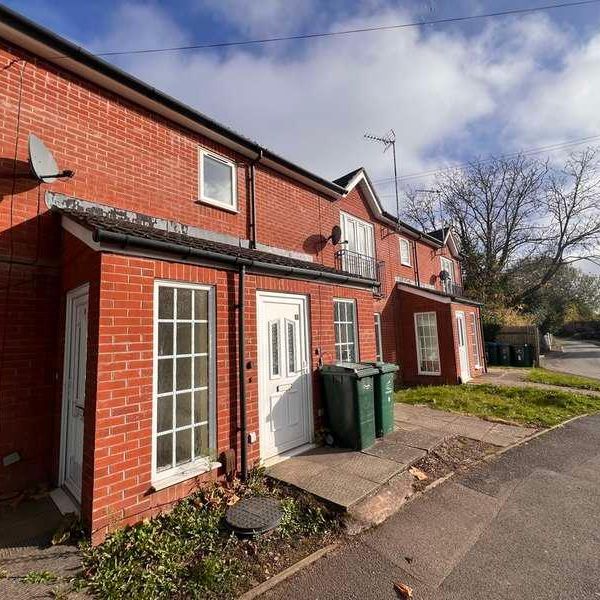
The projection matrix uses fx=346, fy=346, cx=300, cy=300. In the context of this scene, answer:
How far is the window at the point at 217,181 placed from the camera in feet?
24.1

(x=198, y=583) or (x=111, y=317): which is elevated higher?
(x=111, y=317)

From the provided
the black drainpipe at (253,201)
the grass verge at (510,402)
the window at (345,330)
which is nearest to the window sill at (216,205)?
the black drainpipe at (253,201)

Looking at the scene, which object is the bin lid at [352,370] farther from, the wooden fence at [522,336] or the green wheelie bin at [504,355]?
the wooden fence at [522,336]

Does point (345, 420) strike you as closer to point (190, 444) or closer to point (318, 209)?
point (190, 444)

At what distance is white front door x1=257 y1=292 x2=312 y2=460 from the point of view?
5.45 m

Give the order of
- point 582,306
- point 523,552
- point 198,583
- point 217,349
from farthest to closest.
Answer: point 582,306
point 217,349
point 523,552
point 198,583

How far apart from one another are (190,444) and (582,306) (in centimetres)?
6269

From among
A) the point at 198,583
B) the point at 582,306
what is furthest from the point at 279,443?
the point at 582,306

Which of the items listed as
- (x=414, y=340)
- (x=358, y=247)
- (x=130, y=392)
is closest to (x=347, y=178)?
(x=358, y=247)

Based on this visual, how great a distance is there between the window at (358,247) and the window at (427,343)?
9.18 ft

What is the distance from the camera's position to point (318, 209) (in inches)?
406

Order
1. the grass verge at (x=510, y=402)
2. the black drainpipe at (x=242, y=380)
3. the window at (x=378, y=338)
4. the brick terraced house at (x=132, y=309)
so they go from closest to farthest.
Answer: the brick terraced house at (x=132, y=309) → the black drainpipe at (x=242, y=380) → the grass verge at (x=510, y=402) → the window at (x=378, y=338)

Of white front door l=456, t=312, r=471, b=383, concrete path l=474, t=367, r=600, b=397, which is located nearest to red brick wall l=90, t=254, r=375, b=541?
concrete path l=474, t=367, r=600, b=397

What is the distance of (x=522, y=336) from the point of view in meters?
20.0
